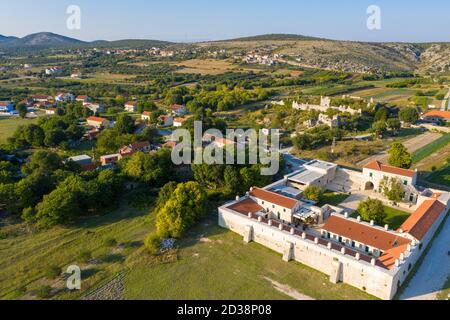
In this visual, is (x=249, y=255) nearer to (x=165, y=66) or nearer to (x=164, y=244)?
(x=164, y=244)

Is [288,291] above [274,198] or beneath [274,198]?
beneath

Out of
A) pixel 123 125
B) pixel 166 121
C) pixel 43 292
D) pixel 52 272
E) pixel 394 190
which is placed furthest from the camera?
pixel 166 121

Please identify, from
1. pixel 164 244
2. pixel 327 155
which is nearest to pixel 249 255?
pixel 164 244

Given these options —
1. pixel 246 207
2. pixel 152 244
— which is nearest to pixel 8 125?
pixel 152 244

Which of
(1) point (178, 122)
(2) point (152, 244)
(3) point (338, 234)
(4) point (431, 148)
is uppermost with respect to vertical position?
(1) point (178, 122)

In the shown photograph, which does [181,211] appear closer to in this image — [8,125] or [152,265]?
[152,265]

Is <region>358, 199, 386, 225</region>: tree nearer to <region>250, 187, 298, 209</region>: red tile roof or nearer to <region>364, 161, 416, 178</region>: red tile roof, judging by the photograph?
<region>250, 187, 298, 209</region>: red tile roof
